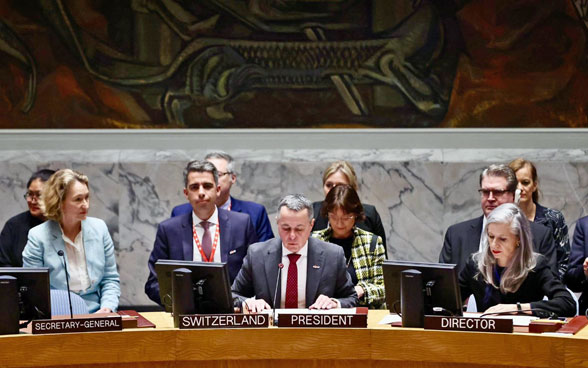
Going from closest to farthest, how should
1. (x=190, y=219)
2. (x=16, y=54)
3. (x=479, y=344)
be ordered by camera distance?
1. (x=479, y=344)
2. (x=190, y=219)
3. (x=16, y=54)

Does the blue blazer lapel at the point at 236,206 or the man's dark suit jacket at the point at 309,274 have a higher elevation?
the blue blazer lapel at the point at 236,206

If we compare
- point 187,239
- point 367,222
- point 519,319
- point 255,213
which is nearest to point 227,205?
point 255,213

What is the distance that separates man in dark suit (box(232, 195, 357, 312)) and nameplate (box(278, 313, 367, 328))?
1.86 feet

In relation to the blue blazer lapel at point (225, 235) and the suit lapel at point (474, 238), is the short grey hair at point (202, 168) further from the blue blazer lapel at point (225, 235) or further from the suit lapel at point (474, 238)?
the suit lapel at point (474, 238)

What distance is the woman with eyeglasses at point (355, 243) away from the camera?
20.8 feet

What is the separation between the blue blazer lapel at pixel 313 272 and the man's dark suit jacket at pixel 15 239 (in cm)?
237

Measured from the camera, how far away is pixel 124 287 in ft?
30.6

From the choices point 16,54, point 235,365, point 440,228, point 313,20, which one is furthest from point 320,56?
point 235,365

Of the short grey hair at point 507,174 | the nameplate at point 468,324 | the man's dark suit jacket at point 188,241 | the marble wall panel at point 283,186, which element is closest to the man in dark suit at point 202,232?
the man's dark suit jacket at point 188,241

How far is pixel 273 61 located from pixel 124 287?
2.63 metres

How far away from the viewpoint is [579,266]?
21.2 ft

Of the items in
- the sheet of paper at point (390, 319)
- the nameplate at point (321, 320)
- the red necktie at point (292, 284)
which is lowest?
the sheet of paper at point (390, 319)

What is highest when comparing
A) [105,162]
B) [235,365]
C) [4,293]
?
[105,162]

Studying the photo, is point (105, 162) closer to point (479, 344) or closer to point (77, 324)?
point (77, 324)
